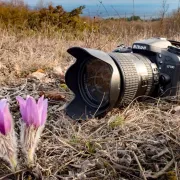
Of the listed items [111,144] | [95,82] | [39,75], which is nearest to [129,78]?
[95,82]

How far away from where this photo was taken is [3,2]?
7.12 metres

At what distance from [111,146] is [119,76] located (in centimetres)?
28

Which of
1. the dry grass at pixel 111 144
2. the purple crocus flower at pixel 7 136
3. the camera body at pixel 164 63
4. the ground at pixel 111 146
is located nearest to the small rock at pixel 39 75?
the dry grass at pixel 111 144

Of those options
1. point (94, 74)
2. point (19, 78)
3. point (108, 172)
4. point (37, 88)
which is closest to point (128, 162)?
point (108, 172)

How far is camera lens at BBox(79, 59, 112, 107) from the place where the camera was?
157 cm

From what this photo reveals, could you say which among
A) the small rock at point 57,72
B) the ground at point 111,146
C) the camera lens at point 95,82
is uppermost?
the camera lens at point 95,82

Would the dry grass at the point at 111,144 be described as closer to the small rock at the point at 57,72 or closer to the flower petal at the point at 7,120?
the flower petal at the point at 7,120

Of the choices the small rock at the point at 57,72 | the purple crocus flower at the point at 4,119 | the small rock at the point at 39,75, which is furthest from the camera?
the small rock at the point at 57,72

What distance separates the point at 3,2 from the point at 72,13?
4.45ft

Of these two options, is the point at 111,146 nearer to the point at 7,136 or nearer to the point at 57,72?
the point at 7,136

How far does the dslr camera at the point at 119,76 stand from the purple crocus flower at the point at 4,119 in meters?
0.53

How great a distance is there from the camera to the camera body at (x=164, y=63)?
1729mm

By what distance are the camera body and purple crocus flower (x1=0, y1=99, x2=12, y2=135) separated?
865 millimetres

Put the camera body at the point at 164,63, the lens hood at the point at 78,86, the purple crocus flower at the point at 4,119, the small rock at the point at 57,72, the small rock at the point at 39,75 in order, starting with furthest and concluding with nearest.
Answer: the small rock at the point at 57,72
the small rock at the point at 39,75
the camera body at the point at 164,63
the lens hood at the point at 78,86
the purple crocus flower at the point at 4,119
